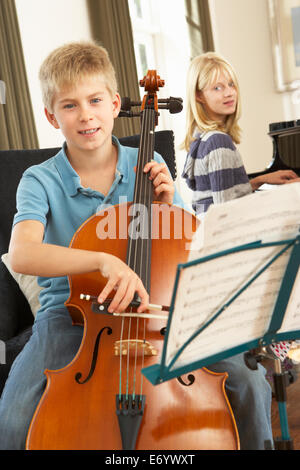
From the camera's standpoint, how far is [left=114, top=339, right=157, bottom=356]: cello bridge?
107 cm

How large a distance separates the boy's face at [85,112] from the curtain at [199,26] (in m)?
3.84

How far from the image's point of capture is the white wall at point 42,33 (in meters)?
3.11

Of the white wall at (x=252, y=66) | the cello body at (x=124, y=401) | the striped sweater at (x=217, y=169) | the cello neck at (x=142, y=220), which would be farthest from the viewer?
the white wall at (x=252, y=66)

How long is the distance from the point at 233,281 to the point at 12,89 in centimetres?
239

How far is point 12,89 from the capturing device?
9.43 feet

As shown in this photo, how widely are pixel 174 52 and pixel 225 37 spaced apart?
3.53ft

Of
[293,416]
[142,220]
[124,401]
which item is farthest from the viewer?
[293,416]

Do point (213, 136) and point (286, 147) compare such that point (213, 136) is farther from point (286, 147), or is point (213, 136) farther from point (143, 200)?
point (143, 200)

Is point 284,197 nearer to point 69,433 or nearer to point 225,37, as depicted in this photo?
point 69,433

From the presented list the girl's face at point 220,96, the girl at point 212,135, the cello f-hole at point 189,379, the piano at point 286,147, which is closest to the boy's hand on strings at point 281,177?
the piano at point 286,147

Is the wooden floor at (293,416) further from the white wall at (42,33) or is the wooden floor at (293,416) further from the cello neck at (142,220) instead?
the white wall at (42,33)

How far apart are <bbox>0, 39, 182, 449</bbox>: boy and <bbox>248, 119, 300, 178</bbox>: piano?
1.88 metres

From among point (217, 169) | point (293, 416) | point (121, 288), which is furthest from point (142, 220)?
point (217, 169)

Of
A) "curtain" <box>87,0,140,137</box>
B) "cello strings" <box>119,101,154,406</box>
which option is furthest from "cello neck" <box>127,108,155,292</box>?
"curtain" <box>87,0,140,137</box>
